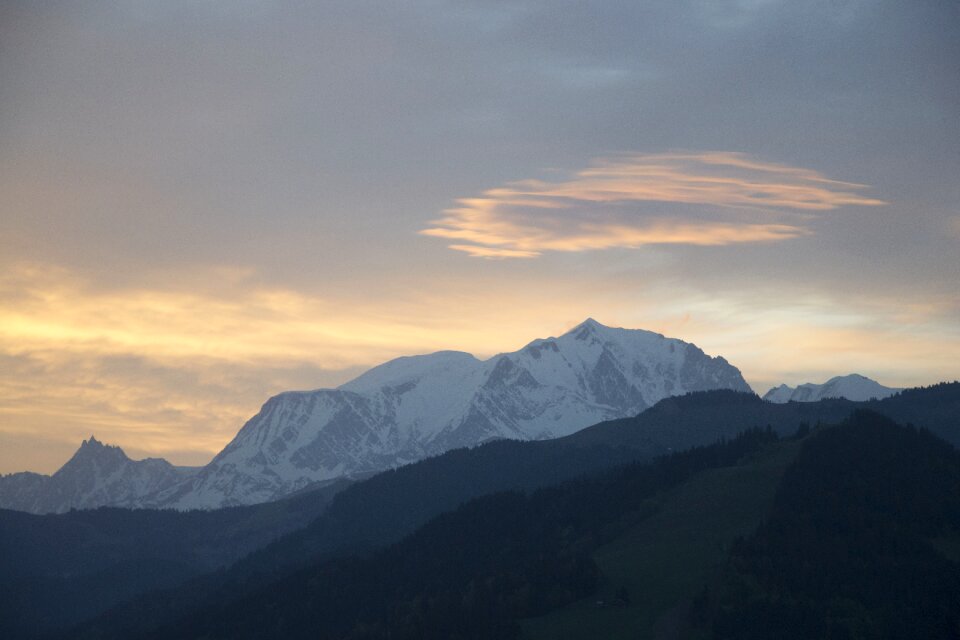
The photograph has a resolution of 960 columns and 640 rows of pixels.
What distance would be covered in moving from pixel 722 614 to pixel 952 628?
3196cm

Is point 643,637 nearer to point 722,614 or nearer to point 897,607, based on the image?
point 722,614

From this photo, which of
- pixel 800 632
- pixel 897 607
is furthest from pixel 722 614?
pixel 897 607

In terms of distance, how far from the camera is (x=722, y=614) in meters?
198

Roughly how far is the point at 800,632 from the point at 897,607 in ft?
54.3

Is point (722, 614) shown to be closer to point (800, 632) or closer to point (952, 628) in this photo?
point (800, 632)

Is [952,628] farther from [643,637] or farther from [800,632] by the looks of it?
[643,637]

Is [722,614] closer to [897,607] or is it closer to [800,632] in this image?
[800,632]

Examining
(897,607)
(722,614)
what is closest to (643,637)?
(722,614)

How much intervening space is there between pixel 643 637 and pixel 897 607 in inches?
1501

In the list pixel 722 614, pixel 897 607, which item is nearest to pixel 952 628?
pixel 897 607

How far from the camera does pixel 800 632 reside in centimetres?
19475

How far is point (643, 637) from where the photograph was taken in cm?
19800

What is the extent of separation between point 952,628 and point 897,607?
37.8ft

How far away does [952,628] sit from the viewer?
18912 centimetres
